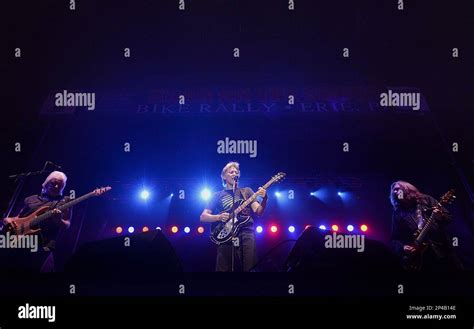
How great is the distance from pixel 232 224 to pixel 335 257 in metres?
0.68

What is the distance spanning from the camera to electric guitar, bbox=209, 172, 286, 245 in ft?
11.0

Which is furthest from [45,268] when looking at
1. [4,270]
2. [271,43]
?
[271,43]

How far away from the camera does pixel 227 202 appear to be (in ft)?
11.1

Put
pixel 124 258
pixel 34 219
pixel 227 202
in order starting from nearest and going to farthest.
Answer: pixel 124 258
pixel 34 219
pixel 227 202

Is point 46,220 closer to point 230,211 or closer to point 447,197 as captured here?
point 230,211

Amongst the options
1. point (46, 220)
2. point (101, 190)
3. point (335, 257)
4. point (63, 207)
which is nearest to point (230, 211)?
point (335, 257)

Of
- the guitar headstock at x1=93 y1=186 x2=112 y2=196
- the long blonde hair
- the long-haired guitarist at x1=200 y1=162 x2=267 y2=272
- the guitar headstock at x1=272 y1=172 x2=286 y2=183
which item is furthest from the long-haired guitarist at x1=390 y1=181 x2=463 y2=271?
the guitar headstock at x1=93 y1=186 x2=112 y2=196

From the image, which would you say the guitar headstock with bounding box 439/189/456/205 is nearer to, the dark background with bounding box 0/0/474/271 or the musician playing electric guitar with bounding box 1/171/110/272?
the dark background with bounding box 0/0/474/271

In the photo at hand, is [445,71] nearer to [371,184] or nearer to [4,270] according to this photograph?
[371,184]

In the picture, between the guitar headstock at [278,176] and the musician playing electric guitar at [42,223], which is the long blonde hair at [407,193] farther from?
the musician playing electric guitar at [42,223]

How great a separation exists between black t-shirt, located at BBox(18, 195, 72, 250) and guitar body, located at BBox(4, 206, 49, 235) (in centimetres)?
2

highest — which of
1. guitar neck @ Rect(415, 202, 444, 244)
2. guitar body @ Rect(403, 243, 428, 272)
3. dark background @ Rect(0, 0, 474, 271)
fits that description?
dark background @ Rect(0, 0, 474, 271)

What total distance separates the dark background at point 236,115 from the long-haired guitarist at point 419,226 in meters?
0.07

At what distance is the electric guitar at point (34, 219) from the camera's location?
3.24 meters
